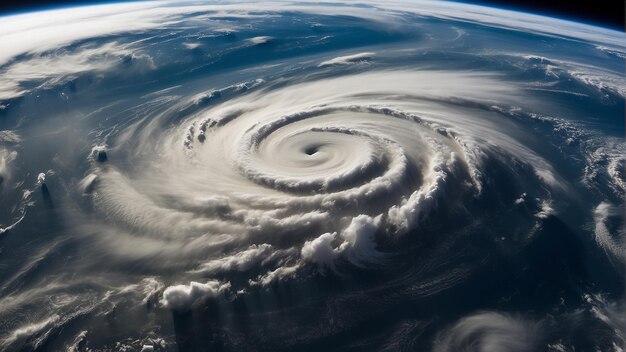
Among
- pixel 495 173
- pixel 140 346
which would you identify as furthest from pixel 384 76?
pixel 140 346

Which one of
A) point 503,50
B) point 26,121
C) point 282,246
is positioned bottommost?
point 282,246

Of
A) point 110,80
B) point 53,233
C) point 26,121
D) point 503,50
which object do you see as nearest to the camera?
point 53,233

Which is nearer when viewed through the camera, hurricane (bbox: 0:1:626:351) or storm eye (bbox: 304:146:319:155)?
hurricane (bbox: 0:1:626:351)

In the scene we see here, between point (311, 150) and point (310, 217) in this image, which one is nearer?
point (310, 217)

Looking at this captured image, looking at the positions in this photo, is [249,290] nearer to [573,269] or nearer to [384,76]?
[573,269]

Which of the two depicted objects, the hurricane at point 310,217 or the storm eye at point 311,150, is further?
the storm eye at point 311,150

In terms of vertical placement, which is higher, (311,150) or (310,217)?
(311,150)

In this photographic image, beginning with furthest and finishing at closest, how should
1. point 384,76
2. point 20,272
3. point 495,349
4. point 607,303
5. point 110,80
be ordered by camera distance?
point 384,76 < point 110,80 < point 20,272 < point 607,303 < point 495,349

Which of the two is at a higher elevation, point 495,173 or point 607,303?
point 495,173
